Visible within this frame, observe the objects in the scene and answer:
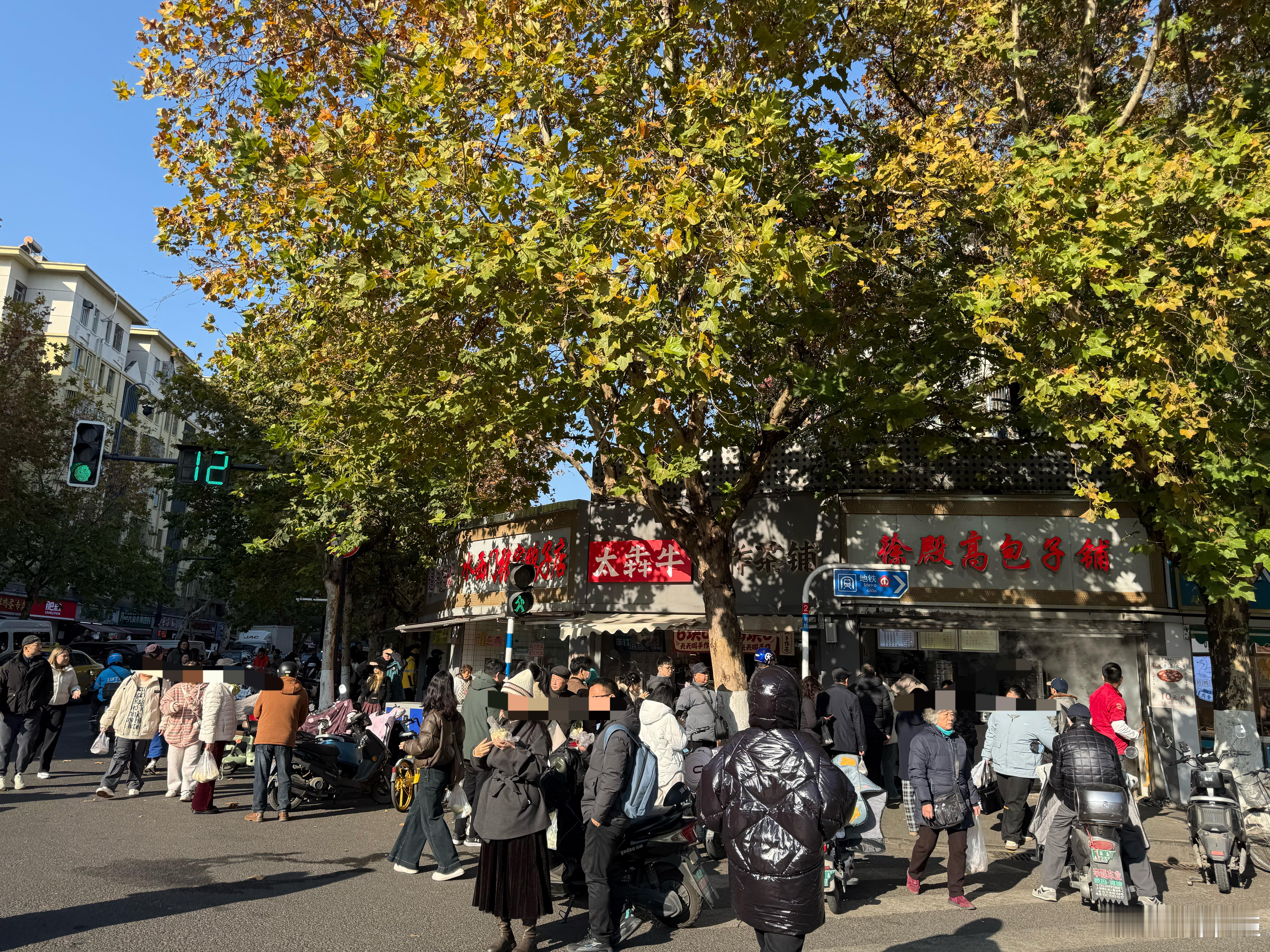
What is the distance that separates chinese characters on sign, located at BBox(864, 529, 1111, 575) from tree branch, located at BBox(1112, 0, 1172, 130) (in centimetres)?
669

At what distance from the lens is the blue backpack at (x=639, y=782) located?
21.0 feet

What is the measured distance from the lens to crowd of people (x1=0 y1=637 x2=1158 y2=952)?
4332mm

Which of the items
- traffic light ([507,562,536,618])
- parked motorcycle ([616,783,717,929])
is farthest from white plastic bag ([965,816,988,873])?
traffic light ([507,562,536,618])

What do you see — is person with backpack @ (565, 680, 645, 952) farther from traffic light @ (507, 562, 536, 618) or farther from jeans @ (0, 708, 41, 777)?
jeans @ (0, 708, 41, 777)

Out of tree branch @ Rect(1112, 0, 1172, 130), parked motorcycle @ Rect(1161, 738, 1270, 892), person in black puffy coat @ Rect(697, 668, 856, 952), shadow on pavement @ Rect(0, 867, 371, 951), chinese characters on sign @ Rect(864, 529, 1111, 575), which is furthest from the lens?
chinese characters on sign @ Rect(864, 529, 1111, 575)

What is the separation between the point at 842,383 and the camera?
1250 centimetres

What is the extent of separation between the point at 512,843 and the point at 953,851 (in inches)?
144

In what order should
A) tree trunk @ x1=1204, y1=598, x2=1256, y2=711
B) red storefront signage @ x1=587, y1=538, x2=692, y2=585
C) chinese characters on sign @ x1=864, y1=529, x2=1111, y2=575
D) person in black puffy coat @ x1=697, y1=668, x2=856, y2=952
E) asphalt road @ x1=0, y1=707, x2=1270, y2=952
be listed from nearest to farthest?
person in black puffy coat @ x1=697, y1=668, x2=856, y2=952, asphalt road @ x1=0, y1=707, x2=1270, y2=952, tree trunk @ x1=1204, y1=598, x2=1256, y2=711, chinese characters on sign @ x1=864, y1=529, x2=1111, y2=575, red storefront signage @ x1=587, y1=538, x2=692, y2=585

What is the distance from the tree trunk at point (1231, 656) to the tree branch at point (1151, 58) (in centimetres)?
638

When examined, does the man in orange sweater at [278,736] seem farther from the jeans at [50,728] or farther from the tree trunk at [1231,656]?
the tree trunk at [1231,656]

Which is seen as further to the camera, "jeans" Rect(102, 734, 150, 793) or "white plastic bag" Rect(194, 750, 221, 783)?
"jeans" Rect(102, 734, 150, 793)

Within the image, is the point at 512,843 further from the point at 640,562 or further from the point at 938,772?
the point at 640,562

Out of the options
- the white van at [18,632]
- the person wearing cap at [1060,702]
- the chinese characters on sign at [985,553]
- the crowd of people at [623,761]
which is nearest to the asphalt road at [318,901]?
the crowd of people at [623,761]

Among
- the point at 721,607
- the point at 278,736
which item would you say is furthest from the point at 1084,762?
the point at 278,736
